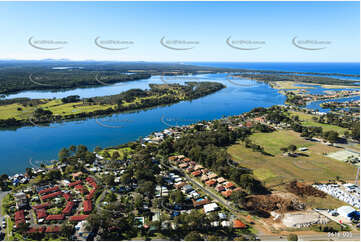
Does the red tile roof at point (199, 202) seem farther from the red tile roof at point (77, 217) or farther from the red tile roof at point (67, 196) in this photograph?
the red tile roof at point (67, 196)

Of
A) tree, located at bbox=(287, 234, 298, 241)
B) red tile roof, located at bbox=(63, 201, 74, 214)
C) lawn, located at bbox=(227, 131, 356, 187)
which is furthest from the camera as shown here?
lawn, located at bbox=(227, 131, 356, 187)

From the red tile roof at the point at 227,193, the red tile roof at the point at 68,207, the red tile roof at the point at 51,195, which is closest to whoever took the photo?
the red tile roof at the point at 68,207

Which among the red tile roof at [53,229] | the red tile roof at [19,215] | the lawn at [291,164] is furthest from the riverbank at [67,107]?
the red tile roof at [53,229]

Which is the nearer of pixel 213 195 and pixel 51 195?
pixel 51 195

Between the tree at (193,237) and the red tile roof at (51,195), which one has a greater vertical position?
the tree at (193,237)

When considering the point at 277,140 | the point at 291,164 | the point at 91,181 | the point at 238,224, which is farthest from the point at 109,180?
the point at 277,140

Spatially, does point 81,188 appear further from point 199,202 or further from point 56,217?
point 199,202

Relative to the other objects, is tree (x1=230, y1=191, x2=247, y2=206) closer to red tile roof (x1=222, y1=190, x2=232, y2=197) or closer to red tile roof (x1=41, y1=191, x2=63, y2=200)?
red tile roof (x1=222, y1=190, x2=232, y2=197)

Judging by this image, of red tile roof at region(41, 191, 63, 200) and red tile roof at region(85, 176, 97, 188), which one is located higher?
red tile roof at region(85, 176, 97, 188)

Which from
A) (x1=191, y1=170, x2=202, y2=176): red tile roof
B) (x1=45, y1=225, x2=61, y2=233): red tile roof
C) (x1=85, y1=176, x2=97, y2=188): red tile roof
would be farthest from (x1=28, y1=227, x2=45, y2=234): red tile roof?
(x1=191, y1=170, x2=202, y2=176): red tile roof
